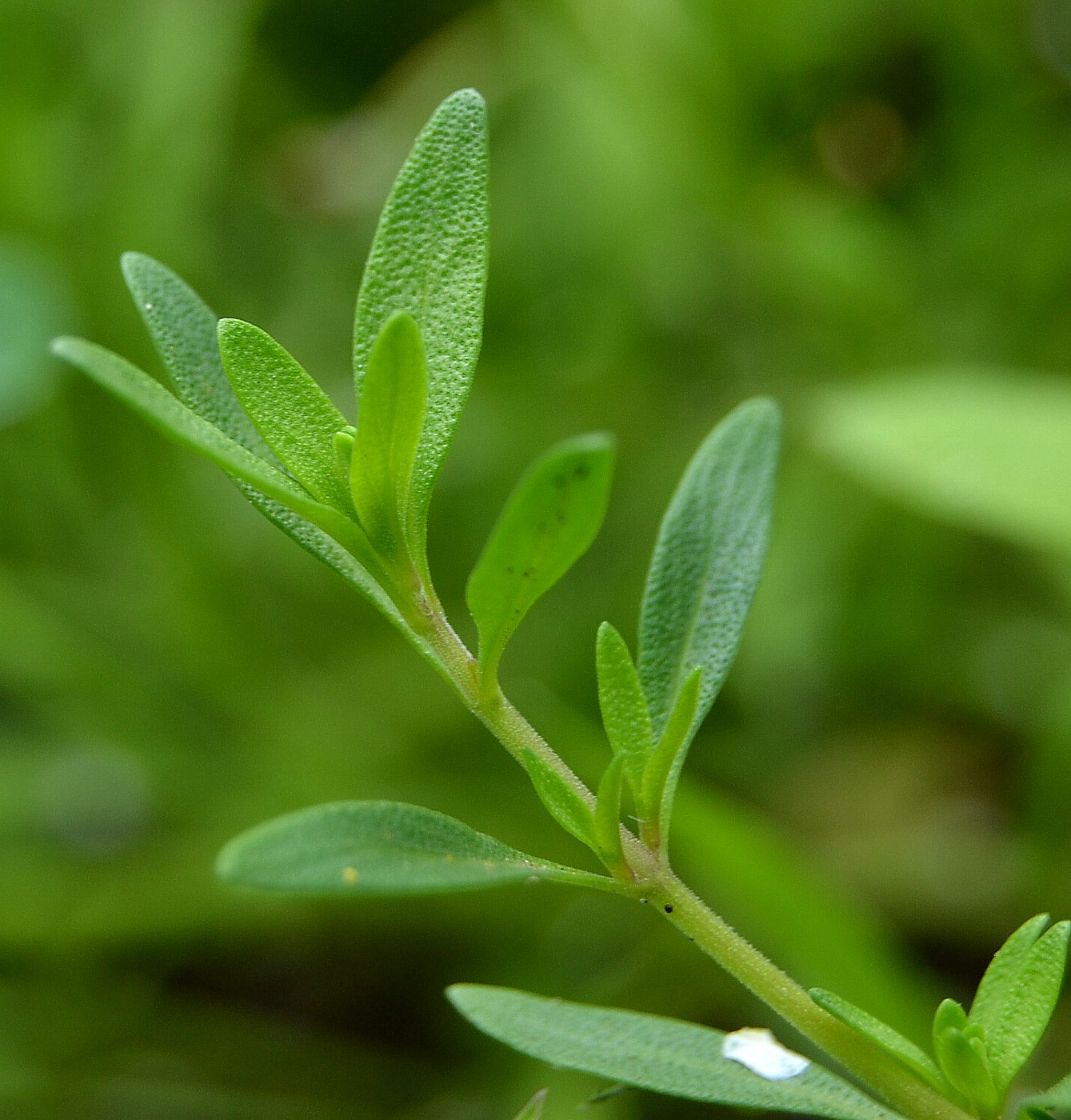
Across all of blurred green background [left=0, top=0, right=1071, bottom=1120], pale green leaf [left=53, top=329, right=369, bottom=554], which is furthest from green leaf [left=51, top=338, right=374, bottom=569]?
blurred green background [left=0, top=0, right=1071, bottom=1120]

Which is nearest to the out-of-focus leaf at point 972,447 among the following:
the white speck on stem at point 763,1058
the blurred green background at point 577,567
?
the blurred green background at point 577,567

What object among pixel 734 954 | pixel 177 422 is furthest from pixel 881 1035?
pixel 177 422

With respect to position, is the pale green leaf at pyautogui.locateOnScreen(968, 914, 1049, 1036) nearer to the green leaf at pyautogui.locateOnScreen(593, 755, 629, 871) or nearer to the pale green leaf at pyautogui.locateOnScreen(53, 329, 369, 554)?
the green leaf at pyautogui.locateOnScreen(593, 755, 629, 871)

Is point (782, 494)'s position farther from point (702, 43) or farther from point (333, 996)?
point (333, 996)

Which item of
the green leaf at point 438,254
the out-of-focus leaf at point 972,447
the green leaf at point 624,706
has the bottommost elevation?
the out-of-focus leaf at point 972,447

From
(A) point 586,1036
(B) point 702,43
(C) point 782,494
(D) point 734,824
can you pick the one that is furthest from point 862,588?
(A) point 586,1036

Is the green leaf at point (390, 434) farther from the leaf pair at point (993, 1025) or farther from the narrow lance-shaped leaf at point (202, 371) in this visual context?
the leaf pair at point (993, 1025)

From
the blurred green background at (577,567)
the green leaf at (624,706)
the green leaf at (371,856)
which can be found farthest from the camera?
the blurred green background at (577,567)
